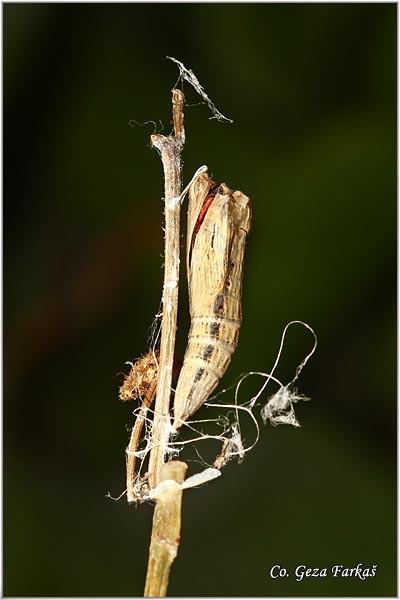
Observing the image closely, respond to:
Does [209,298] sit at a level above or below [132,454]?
above

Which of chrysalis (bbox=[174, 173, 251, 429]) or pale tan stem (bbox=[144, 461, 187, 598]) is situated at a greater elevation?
chrysalis (bbox=[174, 173, 251, 429])

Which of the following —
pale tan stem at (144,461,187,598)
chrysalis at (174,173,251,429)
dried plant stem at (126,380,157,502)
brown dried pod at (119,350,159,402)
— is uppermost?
chrysalis at (174,173,251,429)

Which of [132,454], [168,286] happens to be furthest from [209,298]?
[132,454]

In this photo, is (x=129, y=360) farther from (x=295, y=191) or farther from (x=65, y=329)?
(x=295, y=191)

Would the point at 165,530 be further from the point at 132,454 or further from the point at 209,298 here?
the point at 209,298
